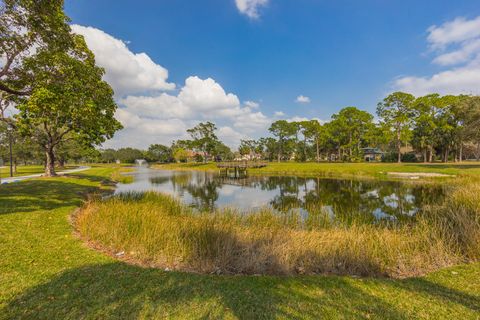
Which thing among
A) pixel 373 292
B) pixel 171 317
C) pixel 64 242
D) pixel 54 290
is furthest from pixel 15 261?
pixel 373 292

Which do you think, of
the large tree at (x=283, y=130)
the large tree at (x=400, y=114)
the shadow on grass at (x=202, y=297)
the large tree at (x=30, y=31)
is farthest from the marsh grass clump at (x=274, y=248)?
the large tree at (x=283, y=130)

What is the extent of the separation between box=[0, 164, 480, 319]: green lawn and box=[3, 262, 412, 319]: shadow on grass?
14mm

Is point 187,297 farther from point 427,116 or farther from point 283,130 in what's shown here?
point 283,130

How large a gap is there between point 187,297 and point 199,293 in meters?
0.22

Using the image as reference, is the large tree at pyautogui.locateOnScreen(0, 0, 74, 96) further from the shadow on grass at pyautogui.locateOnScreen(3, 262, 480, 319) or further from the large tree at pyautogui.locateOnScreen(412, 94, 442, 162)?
the large tree at pyautogui.locateOnScreen(412, 94, 442, 162)

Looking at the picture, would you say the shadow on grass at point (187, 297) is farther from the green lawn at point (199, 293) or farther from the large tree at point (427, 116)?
the large tree at point (427, 116)

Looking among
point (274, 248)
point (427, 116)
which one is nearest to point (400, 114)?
point (427, 116)

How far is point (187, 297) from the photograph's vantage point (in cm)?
372

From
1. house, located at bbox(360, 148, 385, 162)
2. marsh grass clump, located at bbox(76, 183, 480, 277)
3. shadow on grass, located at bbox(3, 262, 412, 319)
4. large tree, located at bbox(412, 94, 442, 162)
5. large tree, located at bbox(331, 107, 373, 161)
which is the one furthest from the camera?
house, located at bbox(360, 148, 385, 162)

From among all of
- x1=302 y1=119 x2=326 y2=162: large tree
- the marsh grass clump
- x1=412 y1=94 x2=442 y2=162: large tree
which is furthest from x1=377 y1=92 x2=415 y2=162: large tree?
the marsh grass clump

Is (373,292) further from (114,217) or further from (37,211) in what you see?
(37,211)

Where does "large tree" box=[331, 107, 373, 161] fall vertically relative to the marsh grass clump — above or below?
above

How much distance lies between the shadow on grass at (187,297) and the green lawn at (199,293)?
1 cm

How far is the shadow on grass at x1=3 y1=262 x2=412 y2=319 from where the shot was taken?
3283 mm
